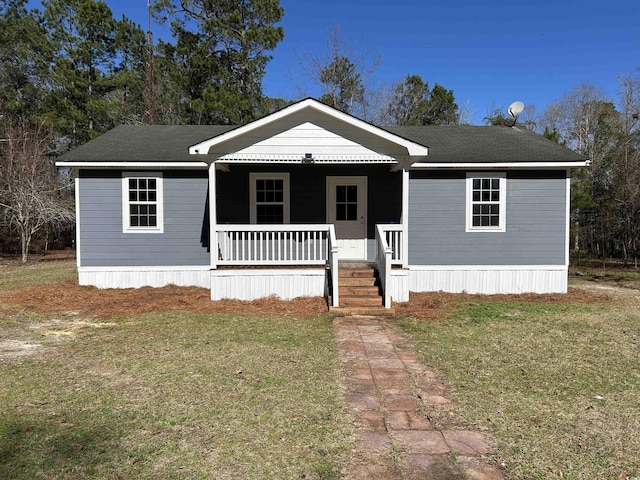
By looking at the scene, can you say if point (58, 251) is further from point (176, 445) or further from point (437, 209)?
point (176, 445)

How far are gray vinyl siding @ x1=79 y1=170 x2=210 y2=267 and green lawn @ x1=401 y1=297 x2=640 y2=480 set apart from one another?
5865mm

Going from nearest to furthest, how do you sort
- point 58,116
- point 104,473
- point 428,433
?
point 104,473 → point 428,433 → point 58,116

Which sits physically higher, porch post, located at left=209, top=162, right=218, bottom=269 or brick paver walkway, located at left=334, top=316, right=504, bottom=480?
porch post, located at left=209, top=162, right=218, bottom=269

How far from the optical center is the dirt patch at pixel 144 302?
8086 millimetres

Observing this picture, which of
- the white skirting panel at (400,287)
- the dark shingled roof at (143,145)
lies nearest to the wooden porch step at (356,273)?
the white skirting panel at (400,287)

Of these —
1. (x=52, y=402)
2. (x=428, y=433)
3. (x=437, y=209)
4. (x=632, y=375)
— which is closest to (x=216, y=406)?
(x=52, y=402)

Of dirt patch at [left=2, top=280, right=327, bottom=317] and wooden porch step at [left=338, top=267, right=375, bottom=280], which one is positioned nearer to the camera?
dirt patch at [left=2, top=280, right=327, bottom=317]

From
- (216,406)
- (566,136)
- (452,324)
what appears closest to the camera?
(216,406)

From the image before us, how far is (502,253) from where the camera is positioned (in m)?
10.2

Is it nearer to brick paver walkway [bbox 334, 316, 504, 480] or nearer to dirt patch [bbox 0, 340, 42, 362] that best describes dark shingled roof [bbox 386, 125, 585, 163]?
brick paver walkway [bbox 334, 316, 504, 480]

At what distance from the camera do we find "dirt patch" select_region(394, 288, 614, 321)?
8.01 metres

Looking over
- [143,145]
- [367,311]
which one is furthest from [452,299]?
[143,145]

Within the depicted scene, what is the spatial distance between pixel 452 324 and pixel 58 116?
23475mm

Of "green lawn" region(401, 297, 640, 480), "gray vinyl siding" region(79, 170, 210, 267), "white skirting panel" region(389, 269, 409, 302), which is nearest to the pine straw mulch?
"white skirting panel" region(389, 269, 409, 302)
